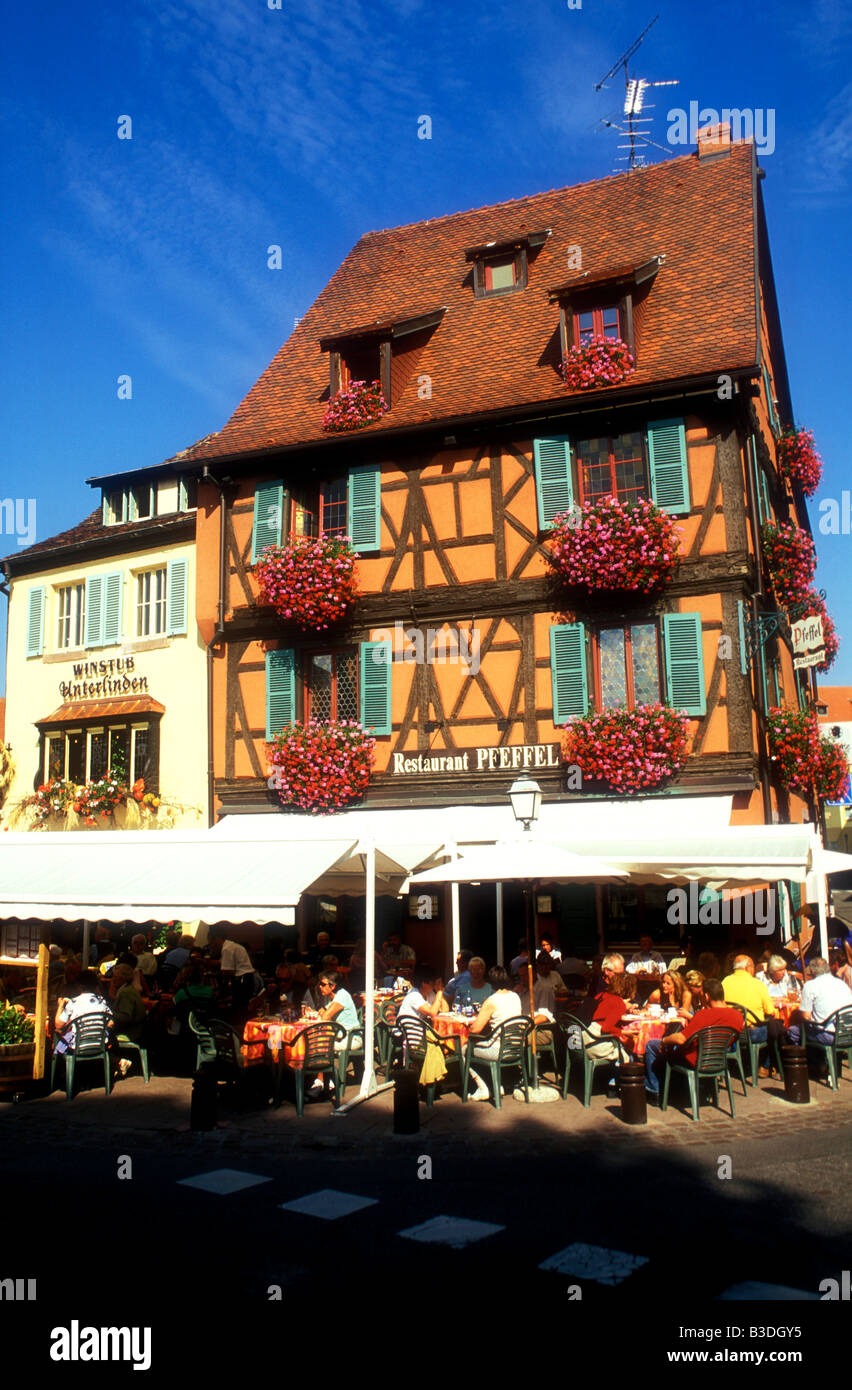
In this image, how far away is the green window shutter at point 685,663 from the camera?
1608cm

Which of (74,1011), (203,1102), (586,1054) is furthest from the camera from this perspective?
A: (74,1011)

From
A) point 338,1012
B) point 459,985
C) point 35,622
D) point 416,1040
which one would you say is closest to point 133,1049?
point 338,1012

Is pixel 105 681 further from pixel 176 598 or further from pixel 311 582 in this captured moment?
pixel 311 582

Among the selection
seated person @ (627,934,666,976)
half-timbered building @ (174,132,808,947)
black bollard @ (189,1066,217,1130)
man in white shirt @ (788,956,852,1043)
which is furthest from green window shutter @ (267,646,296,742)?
man in white shirt @ (788,956,852,1043)

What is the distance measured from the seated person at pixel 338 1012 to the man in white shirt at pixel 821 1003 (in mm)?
4627

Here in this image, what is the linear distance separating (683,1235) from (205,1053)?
6.71 m

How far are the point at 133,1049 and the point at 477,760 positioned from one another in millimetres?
6778

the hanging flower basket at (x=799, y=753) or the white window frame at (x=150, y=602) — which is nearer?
the hanging flower basket at (x=799, y=753)

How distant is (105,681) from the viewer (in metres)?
21.5

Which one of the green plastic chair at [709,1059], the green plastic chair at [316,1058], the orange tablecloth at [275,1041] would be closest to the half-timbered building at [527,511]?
the green plastic chair at [709,1059]

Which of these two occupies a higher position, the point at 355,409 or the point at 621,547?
the point at 355,409

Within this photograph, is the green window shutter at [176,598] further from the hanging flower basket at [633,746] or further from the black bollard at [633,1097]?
the black bollard at [633,1097]

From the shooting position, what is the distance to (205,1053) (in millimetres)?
12227
